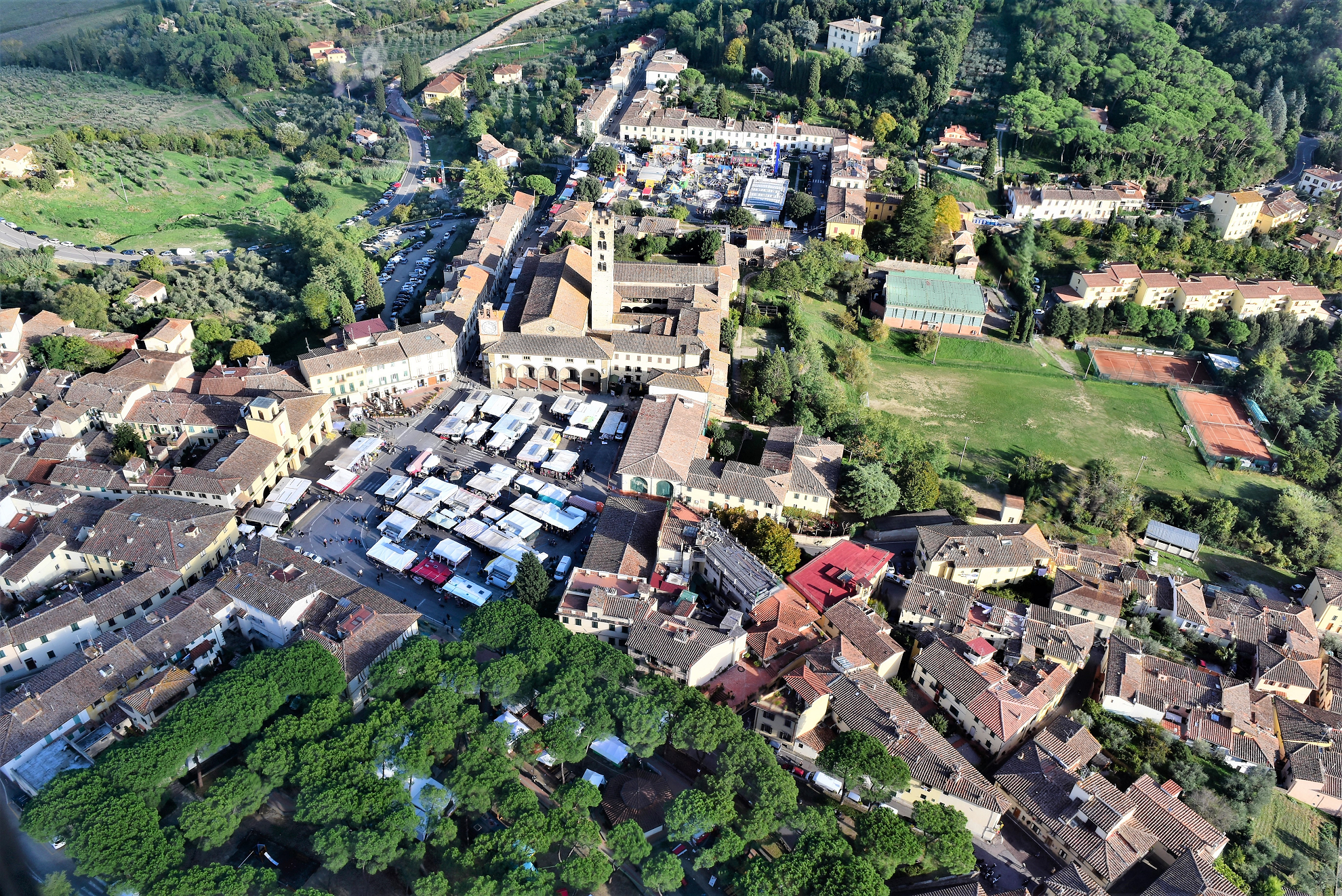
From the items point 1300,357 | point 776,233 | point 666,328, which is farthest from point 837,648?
point 1300,357

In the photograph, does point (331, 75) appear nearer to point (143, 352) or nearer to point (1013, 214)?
point (143, 352)

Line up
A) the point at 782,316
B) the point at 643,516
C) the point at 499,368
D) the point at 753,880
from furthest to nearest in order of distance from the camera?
the point at 782,316 → the point at 499,368 → the point at 643,516 → the point at 753,880

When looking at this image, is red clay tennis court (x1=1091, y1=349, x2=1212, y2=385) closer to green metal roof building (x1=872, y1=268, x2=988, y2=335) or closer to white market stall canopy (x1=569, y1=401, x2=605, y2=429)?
green metal roof building (x1=872, y1=268, x2=988, y2=335)

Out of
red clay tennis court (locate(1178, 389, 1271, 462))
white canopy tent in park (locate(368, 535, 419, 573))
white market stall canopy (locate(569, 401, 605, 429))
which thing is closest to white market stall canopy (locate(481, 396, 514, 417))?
white market stall canopy (locate(569, 401, 605, 429))

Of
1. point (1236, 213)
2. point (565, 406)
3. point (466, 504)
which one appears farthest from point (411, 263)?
point (1236, 213)

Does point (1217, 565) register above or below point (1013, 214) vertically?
below

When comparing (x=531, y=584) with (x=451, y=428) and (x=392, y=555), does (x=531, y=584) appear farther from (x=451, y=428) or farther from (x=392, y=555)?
(x=451, y=428)
